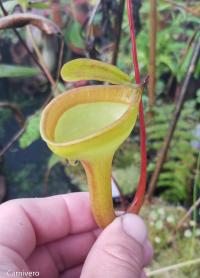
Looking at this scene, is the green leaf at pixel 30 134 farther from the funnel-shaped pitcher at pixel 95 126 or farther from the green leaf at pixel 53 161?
the funnel-shaped pitcher at pixel 95 126

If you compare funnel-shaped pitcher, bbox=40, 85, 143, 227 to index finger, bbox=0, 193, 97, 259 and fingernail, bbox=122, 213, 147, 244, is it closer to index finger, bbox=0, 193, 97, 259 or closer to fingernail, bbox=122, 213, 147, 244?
fingernail, bbox=122, 213, 147, 244

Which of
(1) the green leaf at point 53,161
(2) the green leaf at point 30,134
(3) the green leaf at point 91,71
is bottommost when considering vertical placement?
(1) the green leaf at point 53,161

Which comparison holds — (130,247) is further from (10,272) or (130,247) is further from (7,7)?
(7,7)

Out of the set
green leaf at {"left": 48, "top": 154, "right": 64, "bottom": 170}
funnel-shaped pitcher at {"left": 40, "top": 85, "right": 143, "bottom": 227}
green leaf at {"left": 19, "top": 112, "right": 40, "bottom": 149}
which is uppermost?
funnel-shaped pitcher at {"left": 40, "top": 85, "right": 143, "bottom": 227}

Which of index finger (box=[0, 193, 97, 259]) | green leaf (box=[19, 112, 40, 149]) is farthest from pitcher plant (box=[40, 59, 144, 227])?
green leaf (box=[19, 112, 40, 149])

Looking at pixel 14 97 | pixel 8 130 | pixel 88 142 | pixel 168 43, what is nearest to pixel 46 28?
pixel 88 142

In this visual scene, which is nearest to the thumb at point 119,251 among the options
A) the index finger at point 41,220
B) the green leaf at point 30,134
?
the index finger at point 41,220
